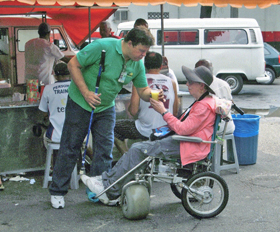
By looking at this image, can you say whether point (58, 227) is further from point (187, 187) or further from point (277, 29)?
point (277, 29)

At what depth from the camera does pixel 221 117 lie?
4.11 metres

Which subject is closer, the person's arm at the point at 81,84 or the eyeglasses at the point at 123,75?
the person's arm at the point at 81,84

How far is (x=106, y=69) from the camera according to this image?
4.11 meters

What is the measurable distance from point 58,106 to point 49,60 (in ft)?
9.26

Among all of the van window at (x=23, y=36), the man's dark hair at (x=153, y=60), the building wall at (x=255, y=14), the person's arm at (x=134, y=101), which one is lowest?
the person's arm at (x=134, y=101)

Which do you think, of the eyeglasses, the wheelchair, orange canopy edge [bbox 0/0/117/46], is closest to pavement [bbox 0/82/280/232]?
the wheelchair

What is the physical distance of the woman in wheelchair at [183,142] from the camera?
404 centimetres

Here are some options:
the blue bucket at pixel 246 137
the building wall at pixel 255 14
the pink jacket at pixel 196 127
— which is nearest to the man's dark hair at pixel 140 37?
the pink jacket at pixel 196 127

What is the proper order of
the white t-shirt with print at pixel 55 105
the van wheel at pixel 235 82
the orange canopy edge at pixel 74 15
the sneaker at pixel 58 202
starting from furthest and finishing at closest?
1. the van wheel at pixel 235 82
2. the orange canopy edge at pixel 74 15
3. the white t-shirt with print at pixel 55 105
4. the sneaker at pixel 58 202

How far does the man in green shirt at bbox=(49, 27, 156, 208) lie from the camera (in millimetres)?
4039

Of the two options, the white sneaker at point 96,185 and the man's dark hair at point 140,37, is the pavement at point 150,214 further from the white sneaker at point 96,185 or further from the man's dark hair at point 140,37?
the man's dark hair at point 140,37

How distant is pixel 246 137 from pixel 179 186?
6.84 feet

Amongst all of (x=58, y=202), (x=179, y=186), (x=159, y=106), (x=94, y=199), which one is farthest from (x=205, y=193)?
(x=58, y=202)

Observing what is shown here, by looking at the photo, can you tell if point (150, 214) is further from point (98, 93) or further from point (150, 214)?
point (98, 93)
